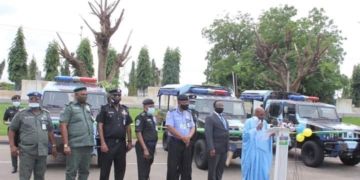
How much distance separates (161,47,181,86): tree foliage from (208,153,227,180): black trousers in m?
41.5

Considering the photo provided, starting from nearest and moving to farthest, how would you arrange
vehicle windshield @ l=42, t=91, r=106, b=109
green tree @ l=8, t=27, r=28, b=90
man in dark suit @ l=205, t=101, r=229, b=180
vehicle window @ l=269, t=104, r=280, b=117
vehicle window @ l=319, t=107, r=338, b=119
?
1. man in dark suit @ l=205, t=101, r=229, b=180
2. vehicle windshield @ l=42, t=91, r=106, b=109
3. vehicle window @ l=319, t=107, r=338, b=119
4. vehicle window @ l=269, t=104, r=280, b=117
5. green tree @ l=8, t=27, r=28, b=90

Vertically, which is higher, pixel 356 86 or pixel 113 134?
pixel 356 86

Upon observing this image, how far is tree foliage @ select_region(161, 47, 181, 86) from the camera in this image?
4881cm

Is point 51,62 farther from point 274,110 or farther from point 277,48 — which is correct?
point 274,110

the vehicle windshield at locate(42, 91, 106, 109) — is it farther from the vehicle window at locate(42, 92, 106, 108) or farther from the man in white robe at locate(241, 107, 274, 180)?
the man in white robe at locate(241, 107, 274, 180)

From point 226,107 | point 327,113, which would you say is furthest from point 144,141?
point 327,113

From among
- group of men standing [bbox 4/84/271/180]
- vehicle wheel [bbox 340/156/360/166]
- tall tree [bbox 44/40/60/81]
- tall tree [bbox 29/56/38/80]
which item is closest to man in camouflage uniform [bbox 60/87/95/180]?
group of men standing [bbox 4/84/271/180]

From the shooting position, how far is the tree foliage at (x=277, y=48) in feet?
90.2

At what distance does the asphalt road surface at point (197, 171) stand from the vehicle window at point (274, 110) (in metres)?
1.71

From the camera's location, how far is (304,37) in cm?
2819

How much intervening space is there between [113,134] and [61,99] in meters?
4.47

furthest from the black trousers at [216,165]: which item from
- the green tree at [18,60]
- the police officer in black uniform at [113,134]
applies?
the green tree at [18,60]

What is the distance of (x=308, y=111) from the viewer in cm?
1224

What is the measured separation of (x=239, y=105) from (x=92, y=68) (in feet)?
111
